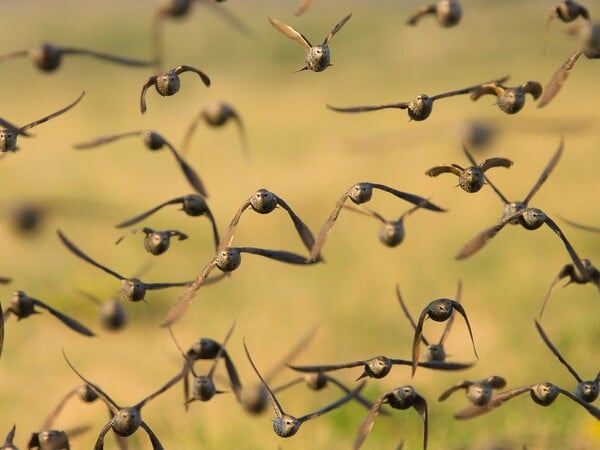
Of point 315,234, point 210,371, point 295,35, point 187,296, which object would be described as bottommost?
point 315,234

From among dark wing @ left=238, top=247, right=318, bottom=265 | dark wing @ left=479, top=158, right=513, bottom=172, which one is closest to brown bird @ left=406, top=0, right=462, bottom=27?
dark wing @ left=479, top=158, right=513, bottom=172

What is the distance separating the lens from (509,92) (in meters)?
1.39

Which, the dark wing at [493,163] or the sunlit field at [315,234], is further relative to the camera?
the sunlit field at [315,234]

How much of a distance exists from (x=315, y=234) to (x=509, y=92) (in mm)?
3598

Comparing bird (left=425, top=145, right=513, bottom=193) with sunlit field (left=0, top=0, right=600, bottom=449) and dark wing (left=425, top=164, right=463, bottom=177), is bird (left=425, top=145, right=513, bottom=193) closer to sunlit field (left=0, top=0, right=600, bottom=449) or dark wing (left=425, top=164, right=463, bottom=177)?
dark wing (left=425, top=164, right=463, bottom=177)

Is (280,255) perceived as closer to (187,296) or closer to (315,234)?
(187,296)

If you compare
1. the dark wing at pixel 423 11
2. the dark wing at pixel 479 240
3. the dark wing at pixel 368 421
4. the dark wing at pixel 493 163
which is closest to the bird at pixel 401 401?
the dark wing at pixel 368 421

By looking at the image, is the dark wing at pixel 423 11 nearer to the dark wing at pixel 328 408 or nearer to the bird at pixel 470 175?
the bird at pixel 470 175

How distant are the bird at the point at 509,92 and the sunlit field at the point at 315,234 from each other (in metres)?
0.08

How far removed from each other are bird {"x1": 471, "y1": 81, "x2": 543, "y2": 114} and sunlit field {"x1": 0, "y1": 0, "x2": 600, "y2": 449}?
3.2 inches

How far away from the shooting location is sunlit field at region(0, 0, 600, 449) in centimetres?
246

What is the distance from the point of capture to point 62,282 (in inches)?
169

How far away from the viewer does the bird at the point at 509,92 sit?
138 cm

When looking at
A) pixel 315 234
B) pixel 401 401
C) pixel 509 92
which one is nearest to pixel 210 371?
pixel 401 401
